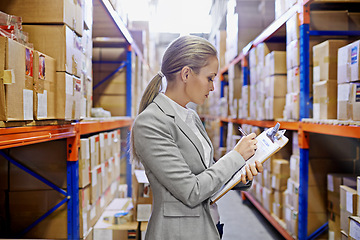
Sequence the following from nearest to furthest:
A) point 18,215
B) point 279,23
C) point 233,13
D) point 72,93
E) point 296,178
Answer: point 72,93 < point 18,215 < point 296,178 < point 279,23 < point 233,13

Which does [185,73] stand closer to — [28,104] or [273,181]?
[28,104]

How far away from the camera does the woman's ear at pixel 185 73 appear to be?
4.56 feet

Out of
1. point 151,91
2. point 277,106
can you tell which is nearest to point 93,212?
point 151,91

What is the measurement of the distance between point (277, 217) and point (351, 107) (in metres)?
1.98

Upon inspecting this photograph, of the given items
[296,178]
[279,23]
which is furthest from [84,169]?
[279,23]

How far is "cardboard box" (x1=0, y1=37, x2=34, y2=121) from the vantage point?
53.7 inches

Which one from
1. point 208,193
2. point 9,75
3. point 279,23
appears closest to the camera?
point 208,193

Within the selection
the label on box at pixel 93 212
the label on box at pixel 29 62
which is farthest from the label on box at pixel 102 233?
the label on box at pixel 29 62

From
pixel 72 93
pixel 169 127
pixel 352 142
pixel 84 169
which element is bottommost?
pixel 84 169

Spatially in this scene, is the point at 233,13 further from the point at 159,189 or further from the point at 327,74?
the point at 159,189

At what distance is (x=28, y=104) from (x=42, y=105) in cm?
16

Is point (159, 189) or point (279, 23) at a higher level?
point (279, 23)

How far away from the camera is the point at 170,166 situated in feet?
4.05

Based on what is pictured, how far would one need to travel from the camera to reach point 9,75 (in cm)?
138
